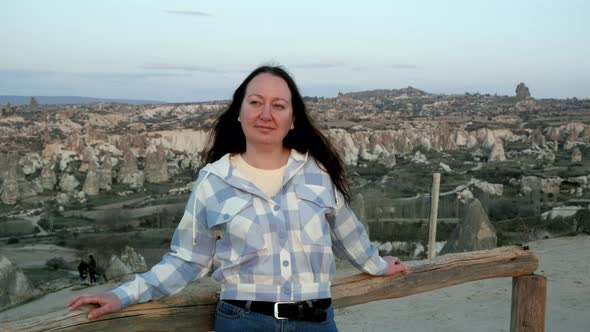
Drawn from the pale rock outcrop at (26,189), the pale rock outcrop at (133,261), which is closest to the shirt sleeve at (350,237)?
the pale rock outcrop at (133,261)

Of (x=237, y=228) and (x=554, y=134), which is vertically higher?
(x=237, y=228)

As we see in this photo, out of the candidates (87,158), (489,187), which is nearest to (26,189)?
(87,158)

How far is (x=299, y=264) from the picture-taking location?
5.76 feet

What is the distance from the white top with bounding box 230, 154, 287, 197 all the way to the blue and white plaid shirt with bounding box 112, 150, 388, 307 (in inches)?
1.2

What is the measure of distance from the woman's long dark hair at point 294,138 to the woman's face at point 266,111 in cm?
5

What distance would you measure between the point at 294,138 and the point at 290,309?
0.53 m

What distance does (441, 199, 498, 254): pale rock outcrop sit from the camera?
9273 mm

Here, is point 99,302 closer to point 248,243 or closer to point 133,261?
point 248,243

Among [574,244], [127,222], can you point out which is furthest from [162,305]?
[127,222]

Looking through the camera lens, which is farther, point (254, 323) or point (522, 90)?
point (522, 90)

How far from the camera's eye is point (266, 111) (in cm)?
184

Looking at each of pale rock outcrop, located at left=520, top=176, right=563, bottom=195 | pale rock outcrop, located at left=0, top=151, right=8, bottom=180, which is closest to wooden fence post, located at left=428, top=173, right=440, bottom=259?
pale rock outcrop, located at left=520, top=176, right=563, bottom=195

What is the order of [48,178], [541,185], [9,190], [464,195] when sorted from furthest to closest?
1. [48,178]
2. [9,190]
3. [541,185]
4. [464,195]

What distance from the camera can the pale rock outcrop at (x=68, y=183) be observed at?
104 feet
